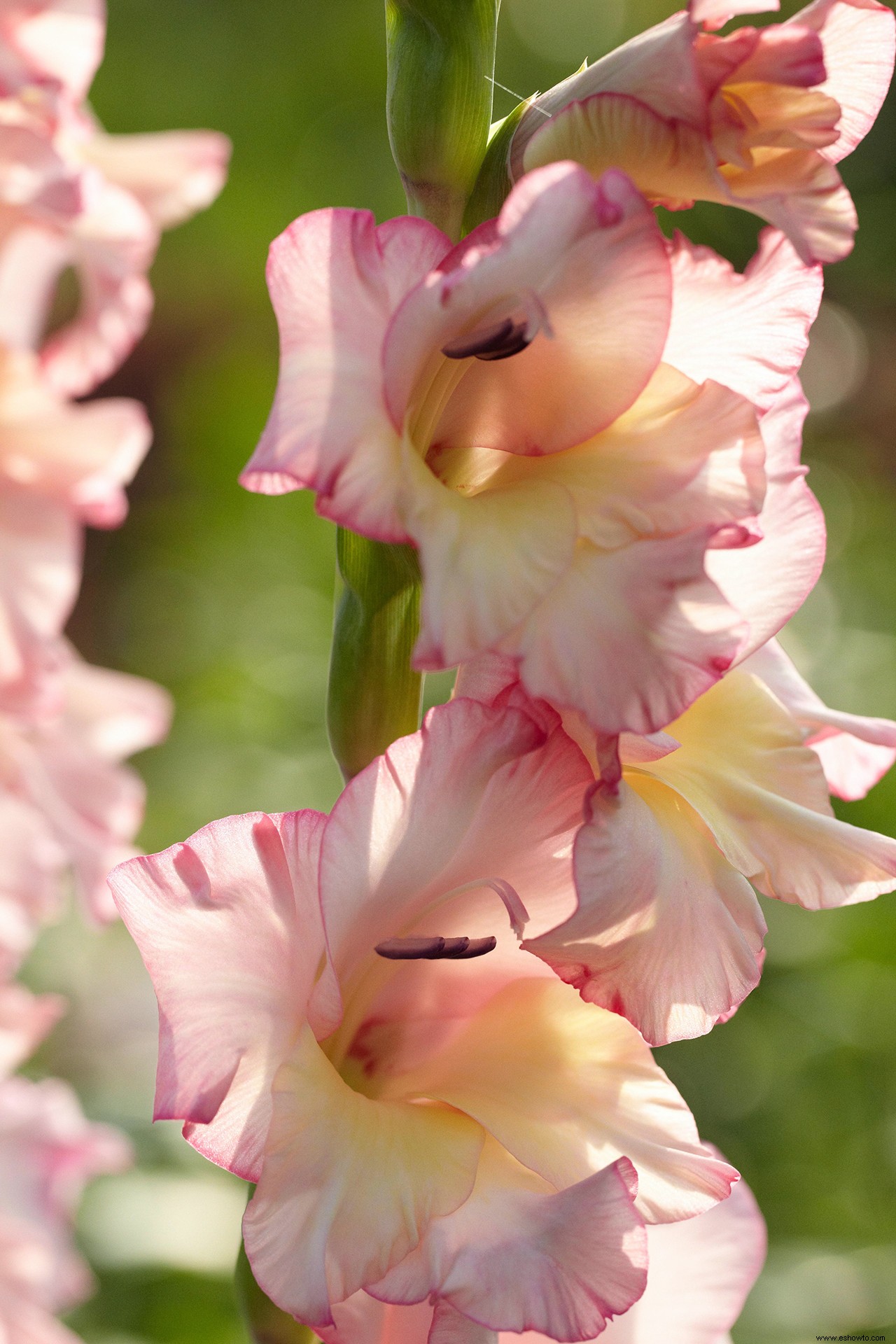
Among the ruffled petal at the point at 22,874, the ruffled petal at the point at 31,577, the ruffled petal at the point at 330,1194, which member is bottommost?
the ruffled petal at the point at 22,874

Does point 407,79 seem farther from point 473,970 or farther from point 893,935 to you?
point 893,935

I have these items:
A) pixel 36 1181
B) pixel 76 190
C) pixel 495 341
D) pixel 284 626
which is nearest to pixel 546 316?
pixel 495 341

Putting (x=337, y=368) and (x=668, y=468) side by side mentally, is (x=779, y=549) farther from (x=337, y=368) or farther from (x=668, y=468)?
(x=337, y=368)

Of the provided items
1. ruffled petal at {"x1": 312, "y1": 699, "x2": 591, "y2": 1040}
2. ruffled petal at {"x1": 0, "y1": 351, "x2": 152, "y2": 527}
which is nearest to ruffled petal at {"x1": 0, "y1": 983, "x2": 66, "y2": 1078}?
ruffled petal at {"x1": 0, "y1": 351, "x2": 152, "y2": 527}

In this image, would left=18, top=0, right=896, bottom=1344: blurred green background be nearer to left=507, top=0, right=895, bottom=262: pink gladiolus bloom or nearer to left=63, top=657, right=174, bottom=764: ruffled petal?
left=63, top=657, right=174, bottom=764: ruffled petal

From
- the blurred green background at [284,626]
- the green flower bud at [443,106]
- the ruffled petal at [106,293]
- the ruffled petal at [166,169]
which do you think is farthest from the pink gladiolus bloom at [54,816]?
the blurred green background at [284,626]

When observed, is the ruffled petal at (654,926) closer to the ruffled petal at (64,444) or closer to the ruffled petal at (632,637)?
the ruffled petal at (632,637)
